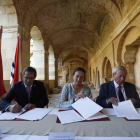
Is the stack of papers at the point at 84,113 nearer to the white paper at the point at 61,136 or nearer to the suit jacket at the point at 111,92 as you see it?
the white paper at the point at 61,136

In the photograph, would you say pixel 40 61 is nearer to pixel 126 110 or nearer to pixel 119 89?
pixel 119 89

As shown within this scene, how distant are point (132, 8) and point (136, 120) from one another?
15.1ft

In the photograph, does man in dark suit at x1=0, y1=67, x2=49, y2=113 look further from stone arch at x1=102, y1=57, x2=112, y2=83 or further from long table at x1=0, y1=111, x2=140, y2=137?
stone arch at x1=102, y1=57, x2=112, y2=83

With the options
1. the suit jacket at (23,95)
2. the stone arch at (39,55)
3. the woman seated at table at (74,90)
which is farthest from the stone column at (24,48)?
the woman seated at table at (74,90)

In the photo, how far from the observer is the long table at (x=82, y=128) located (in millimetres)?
951

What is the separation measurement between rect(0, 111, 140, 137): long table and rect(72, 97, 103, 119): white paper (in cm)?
15

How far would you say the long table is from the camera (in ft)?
3.12

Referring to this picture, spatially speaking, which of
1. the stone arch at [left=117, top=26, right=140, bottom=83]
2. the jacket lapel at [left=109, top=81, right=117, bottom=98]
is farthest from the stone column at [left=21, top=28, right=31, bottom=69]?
the stone arch at [left=117, top=26, right=140, bottom=83]

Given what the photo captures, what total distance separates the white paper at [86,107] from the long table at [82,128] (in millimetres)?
147

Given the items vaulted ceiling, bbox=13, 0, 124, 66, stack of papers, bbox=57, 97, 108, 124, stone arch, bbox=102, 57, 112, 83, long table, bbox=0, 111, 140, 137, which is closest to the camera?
long table, bbox=0, 111, 140, 137

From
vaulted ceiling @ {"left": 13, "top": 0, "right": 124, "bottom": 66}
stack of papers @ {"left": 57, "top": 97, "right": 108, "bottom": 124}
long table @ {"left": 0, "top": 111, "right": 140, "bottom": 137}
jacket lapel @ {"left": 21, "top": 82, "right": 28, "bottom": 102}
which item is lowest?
long table @ {"left": 0, "top": 111, "right": 140, "bottom": 137}

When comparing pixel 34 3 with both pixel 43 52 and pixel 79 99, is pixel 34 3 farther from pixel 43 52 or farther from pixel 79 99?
pixel 79 99

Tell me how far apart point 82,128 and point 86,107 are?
373 mm

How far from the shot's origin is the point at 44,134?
950mm
